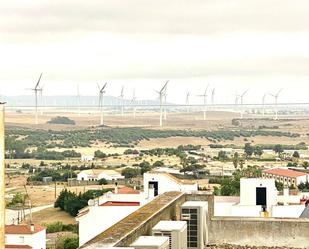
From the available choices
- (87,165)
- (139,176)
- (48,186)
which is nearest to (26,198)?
(48,186)

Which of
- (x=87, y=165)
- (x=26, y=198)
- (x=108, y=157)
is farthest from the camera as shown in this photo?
(x=108, y=157)

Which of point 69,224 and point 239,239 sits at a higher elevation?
point 239,239


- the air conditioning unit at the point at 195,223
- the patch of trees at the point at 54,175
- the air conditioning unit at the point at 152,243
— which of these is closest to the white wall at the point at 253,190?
the air conditioning unit at the point at 195,223

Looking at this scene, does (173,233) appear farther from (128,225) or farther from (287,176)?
(287,176)

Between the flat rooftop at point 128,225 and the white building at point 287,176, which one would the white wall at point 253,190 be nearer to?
the flat rooftop at point 128,225

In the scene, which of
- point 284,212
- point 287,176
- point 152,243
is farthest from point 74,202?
point 152,243

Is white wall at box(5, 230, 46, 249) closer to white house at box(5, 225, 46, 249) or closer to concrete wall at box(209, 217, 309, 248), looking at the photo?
white house at box(5, 225, 46, 249)

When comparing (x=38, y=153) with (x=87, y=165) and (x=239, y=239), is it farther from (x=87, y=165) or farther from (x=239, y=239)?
(x=239, y=239)
